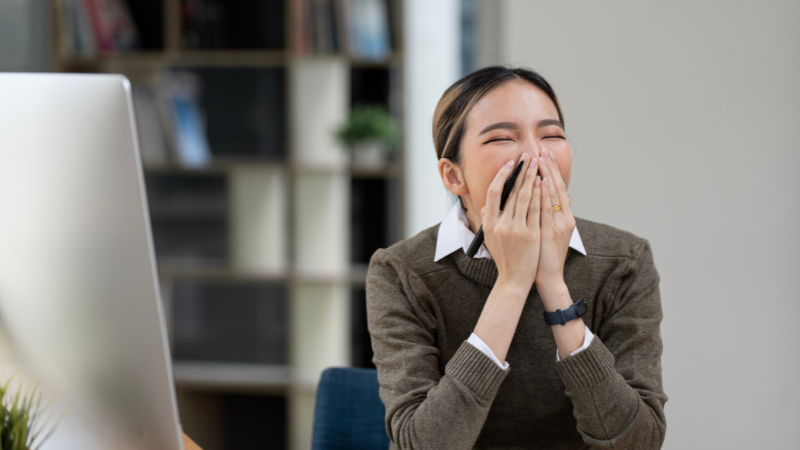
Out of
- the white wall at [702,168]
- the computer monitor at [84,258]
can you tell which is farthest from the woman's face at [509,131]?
the computer monitor at [84,258]

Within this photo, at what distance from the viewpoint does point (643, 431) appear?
35.4 inches

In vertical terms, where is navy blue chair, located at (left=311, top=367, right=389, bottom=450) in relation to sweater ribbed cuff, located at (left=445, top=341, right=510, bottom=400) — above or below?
below

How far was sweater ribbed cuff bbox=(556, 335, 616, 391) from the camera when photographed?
0.88 m

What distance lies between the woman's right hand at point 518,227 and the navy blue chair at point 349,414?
0.41 m

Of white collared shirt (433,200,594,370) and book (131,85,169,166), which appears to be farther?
book (131,85,169,166)

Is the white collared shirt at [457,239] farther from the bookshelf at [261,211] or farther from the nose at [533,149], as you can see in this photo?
the bookshelf at [261,211]

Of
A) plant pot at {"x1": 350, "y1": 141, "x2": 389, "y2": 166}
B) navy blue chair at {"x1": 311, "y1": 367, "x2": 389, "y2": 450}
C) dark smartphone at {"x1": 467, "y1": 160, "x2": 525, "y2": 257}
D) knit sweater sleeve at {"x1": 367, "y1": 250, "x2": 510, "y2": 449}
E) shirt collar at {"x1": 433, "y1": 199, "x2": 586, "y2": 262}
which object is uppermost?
dark smartphone at {"x1": 467, "y1": 160, "x2": 525, "y2": 257}

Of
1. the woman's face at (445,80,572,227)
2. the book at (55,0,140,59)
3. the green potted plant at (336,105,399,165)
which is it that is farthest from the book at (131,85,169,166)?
the woman's face at (445,80,572,227)

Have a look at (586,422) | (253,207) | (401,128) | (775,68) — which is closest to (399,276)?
(586,422)

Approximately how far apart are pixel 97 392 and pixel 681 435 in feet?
3.91

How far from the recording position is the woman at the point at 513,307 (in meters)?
0.89

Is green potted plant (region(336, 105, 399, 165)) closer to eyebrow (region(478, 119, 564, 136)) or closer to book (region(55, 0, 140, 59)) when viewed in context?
book (region(55, 0, 140, 59))

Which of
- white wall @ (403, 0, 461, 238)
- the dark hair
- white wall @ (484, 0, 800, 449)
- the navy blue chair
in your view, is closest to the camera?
the dark hair

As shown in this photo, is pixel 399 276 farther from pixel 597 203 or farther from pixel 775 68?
pixel 775 68
